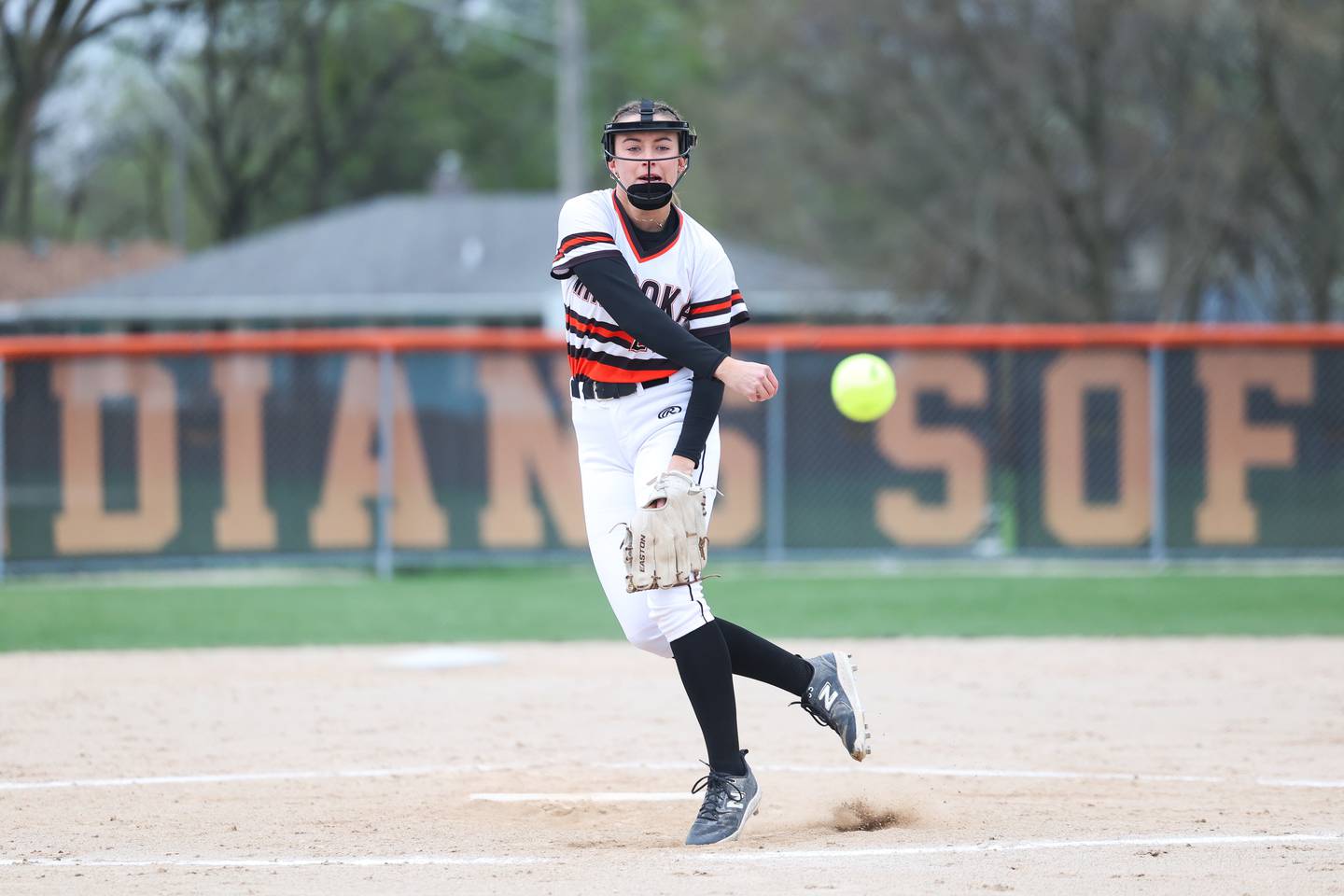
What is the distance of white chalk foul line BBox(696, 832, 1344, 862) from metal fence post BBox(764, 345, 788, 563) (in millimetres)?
8839

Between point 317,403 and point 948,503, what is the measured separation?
5320 millimetres

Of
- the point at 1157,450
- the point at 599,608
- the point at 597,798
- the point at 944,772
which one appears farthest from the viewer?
the point at 1157,450

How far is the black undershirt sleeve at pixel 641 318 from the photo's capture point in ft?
16.4

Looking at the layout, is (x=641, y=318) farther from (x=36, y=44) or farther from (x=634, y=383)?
(x=36, y=44)

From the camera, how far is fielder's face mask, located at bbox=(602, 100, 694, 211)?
5.11m

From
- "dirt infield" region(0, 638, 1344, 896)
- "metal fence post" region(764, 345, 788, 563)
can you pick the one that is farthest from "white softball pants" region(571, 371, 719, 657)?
"metal fence post" region(764, 345, 788, 563)

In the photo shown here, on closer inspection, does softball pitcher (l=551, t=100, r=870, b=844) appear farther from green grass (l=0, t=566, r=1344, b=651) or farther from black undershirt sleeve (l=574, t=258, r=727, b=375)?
green grass (l=0, t=566, r=1344, b=651)

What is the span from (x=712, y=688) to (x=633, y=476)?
718 mm

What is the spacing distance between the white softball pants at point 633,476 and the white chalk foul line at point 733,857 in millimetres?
734

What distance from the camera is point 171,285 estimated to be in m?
30.7

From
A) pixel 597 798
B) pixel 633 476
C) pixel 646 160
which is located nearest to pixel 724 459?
pixel 597 798

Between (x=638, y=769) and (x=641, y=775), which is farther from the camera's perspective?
(x=638, y=769)

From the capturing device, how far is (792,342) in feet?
44.9

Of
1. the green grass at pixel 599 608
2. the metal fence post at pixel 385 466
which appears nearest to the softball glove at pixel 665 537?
the green grass at pixel 599 608
